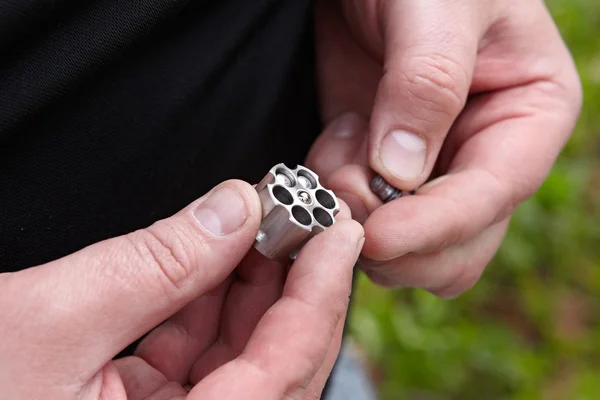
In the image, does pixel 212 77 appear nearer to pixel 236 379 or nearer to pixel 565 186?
pixel 236 379

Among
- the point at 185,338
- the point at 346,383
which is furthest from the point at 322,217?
the point at 346,383

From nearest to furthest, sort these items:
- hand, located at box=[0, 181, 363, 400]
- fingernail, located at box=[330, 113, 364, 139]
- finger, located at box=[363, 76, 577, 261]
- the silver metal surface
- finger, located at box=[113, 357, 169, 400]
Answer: hand, located at box=[0, 181, 363, 400] → finger, located at box=[113, 357, 169, 400] → finger, located at box=[363, 76, 577, 261] → the silver metal surface → fingernail, located at box=[330, 113, 364, 139]

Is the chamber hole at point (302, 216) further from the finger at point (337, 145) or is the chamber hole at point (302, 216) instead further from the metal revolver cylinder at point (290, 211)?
the finger at point (337, 145)

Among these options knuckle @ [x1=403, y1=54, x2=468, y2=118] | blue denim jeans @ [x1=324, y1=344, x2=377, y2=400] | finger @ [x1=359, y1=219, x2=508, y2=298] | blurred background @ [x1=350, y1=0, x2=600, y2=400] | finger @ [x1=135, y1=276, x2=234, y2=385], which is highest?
knuckle @ [x1=403, y1=54, x2=468, y2=118]

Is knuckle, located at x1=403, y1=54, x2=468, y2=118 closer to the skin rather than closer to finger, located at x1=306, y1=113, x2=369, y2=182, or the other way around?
the skin

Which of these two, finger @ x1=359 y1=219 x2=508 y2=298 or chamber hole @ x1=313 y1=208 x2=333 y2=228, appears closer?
chamber hole @ x1=313 y1=208 x2=333 y2=228

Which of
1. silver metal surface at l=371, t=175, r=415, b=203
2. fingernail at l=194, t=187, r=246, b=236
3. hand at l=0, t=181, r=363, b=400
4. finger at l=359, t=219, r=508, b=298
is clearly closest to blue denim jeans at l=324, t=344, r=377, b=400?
finger at l=359, t=219, r=508, b=298

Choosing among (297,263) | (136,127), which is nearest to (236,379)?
(297,263)
